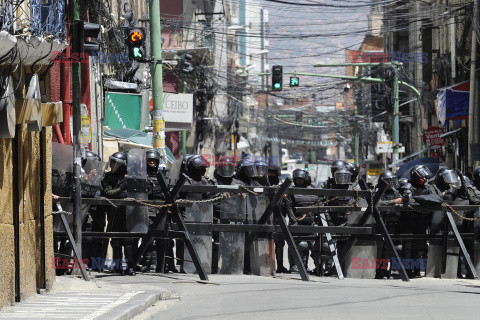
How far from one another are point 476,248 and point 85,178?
20.8ft

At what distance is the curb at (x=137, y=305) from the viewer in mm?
9985

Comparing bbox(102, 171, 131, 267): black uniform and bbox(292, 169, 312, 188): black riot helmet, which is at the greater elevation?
bbox(292, 169, 312, 188): black riot helmet

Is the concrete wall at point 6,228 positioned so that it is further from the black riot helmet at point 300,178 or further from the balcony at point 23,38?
the black riot helmet at point 300,178

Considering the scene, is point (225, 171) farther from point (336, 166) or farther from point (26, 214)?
point (26, 214)

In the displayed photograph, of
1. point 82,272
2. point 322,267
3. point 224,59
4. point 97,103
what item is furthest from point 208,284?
point 224,59

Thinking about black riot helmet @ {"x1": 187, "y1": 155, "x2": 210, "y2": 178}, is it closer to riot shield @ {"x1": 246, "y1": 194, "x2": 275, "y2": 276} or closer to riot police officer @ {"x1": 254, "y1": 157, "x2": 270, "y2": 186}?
riot police officer @ {"x1": 254, "y1": 157, "x2": 270, "y2": 186}

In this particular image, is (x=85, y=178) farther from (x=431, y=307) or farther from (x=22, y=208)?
(x=431, y=307)

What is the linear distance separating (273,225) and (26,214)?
4652 millimetres

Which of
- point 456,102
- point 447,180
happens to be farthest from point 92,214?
point 456,102

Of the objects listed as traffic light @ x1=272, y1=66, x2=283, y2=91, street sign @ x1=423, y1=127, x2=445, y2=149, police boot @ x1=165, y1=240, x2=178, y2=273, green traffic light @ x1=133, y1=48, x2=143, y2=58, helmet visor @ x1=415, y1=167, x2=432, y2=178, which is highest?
traffic light @ x1=272, y1=66, x2=283, y2=91

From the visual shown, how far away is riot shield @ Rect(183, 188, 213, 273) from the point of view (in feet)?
49.8

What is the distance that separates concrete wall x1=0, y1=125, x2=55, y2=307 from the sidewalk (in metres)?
0.21

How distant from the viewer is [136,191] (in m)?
15.2

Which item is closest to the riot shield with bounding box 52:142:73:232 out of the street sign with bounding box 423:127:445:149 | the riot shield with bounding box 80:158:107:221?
the riot shield with bounding box 80:158:107:221
